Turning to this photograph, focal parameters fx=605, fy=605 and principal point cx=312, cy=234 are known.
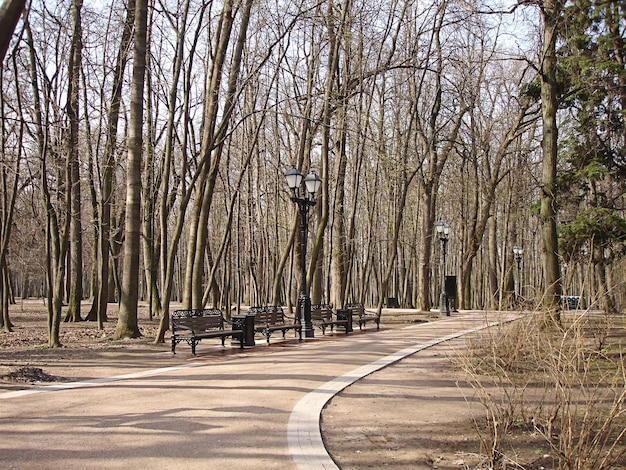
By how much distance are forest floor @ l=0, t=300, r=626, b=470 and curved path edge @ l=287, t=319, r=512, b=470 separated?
0.37 feet

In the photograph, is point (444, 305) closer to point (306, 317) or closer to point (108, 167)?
point (306, 317)

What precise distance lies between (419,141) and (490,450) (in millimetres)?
29016

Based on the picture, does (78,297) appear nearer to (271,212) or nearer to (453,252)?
(271,212)

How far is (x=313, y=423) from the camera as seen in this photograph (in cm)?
650

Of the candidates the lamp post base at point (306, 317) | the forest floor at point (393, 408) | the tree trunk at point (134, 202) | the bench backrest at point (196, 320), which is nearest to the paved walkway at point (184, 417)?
the forest floor at point (393, 408)

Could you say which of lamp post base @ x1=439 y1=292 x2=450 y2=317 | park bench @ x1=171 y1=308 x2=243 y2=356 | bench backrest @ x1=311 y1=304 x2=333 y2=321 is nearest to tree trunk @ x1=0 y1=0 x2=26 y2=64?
park bench @ x1=171 y1=308 x2=243 y2=356

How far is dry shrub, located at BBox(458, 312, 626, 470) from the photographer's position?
4477 millimetres

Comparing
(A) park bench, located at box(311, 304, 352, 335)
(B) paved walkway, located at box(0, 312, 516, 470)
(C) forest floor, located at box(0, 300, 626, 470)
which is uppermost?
(A) park bench, located at box(311, 304, 352, 335)

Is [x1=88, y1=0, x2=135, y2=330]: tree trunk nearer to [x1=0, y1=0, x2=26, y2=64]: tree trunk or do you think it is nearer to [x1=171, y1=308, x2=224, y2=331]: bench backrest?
[x1=171, y1=308, x2=224, y2=331]: bench backrest

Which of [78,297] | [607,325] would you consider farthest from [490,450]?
[78,297]

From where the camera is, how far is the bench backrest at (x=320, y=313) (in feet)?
59.2

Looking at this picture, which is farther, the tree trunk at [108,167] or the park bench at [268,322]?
the tree trunk at [108,167]

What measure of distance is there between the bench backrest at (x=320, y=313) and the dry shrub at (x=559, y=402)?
891 centimetres

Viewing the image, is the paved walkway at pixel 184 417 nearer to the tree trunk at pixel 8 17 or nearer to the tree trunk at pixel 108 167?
the tree trunk at pixel 8 17
